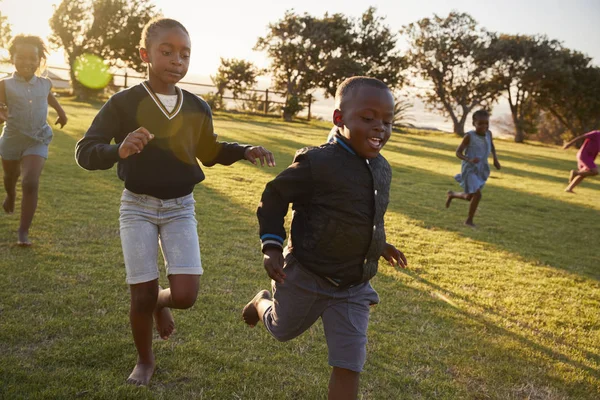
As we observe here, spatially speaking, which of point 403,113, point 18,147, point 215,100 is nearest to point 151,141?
point 18,147

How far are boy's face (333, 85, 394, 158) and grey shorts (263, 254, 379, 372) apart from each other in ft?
2.18

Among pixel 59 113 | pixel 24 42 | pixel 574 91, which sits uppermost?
pixel 574 91

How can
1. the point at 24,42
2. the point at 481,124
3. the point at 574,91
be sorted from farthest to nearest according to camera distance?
the point at 574,91 < the point at 481,124 < the point at 24,42

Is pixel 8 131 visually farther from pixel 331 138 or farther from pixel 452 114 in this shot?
pixel 452 114

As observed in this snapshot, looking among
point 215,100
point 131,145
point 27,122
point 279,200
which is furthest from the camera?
point 215,100

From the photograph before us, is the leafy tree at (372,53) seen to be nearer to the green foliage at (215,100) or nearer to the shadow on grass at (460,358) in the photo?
the green foliage at (215,100)

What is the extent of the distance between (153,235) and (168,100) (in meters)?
0.75

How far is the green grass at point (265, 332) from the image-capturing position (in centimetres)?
312

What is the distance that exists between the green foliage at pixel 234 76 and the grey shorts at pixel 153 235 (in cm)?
2793

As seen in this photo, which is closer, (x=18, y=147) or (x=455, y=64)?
(x=18, y=147)

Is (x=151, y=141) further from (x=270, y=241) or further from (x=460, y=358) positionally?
(x=460, y=358)

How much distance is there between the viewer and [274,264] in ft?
7.93

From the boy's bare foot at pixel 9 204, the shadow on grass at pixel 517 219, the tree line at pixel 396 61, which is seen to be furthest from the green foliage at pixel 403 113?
the boy's bare foot at pixel 9 204

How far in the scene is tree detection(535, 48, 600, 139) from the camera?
3306 centimetres
